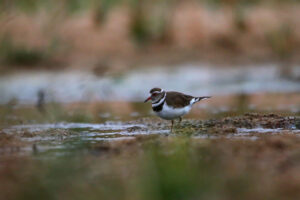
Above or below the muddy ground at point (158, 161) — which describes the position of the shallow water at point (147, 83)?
below

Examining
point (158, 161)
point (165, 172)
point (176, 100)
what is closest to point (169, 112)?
point (176, 100)

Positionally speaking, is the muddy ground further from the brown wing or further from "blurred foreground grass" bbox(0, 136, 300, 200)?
the brown wing

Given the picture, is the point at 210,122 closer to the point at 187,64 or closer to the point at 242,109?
the point at 242,109

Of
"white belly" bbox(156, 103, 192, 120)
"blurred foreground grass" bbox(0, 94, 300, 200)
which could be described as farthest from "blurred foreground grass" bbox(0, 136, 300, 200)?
"white belly" bbox(156, 103, 192, 120)

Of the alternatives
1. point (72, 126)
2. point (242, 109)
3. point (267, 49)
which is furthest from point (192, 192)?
point (267, 49)

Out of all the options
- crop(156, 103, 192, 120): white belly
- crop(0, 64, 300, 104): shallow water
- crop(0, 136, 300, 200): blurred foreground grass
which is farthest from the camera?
crop(0, 64, 300, 104): shallow water

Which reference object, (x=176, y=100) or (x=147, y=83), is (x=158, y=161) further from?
(x=147, y=83)

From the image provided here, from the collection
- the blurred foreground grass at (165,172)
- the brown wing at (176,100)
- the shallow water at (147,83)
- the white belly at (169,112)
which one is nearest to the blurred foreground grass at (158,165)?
the blurred foreground grass at (165,172)

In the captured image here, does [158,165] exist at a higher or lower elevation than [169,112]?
higher

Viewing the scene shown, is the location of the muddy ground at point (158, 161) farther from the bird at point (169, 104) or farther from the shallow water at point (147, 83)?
the shallow water at point (147, 83)

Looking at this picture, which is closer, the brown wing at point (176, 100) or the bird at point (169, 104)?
the bird at point (169, 104)

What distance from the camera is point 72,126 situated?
10.5m

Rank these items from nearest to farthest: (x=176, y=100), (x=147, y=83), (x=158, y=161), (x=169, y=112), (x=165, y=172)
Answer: (x=165, y=172)
(x=158, y=161)
(x=169, y=112)
(x=176, y=100)
(x=147, y=83)

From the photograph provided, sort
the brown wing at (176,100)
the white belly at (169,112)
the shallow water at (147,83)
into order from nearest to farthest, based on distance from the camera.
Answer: the white belly at (169,112) < the brown wing at (176,100) < the shallow water at (147,83)
